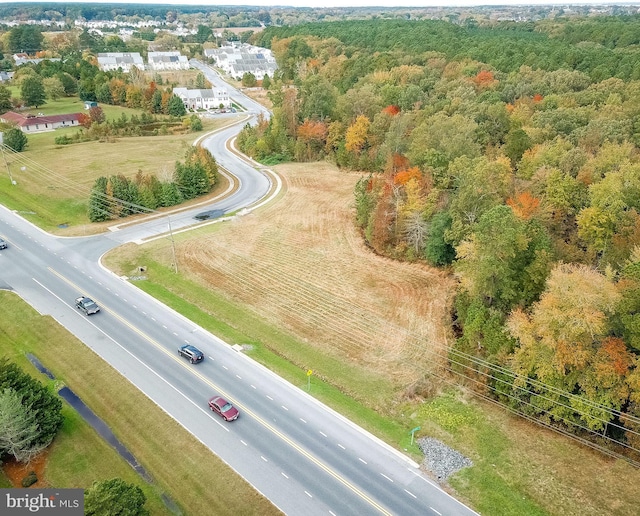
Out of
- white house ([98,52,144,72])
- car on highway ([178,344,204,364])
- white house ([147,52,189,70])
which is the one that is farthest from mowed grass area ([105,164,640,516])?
white house ([147,52,189,70])

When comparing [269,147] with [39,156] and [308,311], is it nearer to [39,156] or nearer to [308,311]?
[39,156]

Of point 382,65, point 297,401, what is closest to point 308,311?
point 297,401

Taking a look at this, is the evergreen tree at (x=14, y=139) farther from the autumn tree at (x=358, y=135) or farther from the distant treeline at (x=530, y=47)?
the distant treeline at (x=530, y=47)

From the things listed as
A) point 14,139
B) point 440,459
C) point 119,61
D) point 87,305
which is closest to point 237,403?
point 440,459

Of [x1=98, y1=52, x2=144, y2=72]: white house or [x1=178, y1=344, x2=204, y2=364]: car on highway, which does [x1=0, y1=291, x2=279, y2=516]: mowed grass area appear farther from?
[x1=98, y1=52, x2=144, y2=72]: white house

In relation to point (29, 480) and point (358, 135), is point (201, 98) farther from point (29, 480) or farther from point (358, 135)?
point (29, 480)
